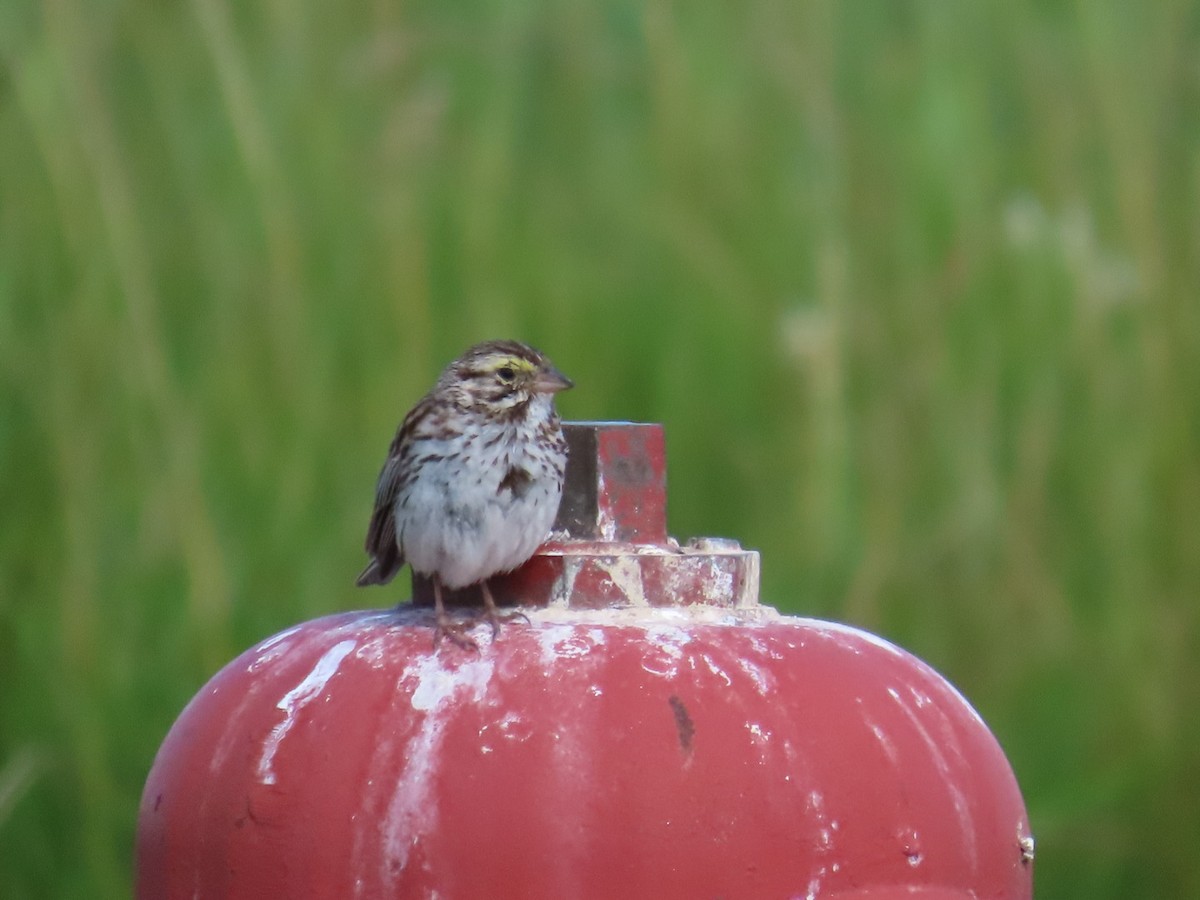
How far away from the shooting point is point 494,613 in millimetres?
2158

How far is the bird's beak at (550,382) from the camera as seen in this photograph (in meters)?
2.65

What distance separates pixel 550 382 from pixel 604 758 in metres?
0.87

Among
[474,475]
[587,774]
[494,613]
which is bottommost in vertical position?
[587,774]

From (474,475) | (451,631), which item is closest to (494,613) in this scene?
(451,631)

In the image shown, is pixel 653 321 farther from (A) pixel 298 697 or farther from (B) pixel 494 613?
(A) pixel 298 697

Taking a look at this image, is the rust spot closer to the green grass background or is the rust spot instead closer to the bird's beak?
the bird's beak

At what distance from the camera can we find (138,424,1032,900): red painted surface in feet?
6.13

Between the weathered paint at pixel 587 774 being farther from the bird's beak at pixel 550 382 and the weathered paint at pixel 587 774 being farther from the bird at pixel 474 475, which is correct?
the bird's beak at pixel 550 382

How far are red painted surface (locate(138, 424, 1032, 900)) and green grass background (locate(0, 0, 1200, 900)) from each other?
1.10m

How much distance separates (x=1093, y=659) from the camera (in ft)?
11.9

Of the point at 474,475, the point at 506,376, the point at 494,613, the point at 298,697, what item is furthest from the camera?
the point at 506,376

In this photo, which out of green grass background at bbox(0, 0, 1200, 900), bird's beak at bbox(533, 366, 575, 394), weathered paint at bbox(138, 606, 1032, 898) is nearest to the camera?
weathered paint at bbox(138, 606, 1032, 898)

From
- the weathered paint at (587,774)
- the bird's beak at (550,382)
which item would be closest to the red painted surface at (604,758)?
the weathered paint at (587,774)

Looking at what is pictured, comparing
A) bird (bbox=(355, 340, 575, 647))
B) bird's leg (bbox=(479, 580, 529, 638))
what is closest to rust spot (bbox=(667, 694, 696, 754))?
bird's leg (bbox=(479, 580, 529, 638))
